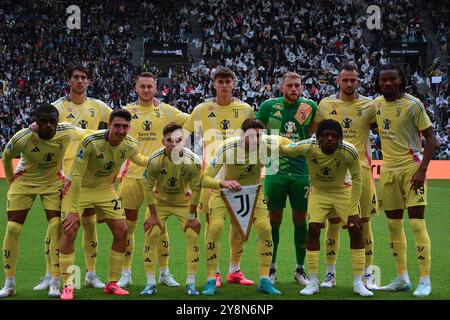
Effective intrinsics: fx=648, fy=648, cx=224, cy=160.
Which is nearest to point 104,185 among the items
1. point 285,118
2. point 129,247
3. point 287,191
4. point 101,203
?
point 101,203

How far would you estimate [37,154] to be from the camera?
720 cm

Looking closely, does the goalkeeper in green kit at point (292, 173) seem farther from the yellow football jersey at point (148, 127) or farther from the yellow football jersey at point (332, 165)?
the yellow football jersey at point (148, 127)

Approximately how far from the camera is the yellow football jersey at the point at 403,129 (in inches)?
291

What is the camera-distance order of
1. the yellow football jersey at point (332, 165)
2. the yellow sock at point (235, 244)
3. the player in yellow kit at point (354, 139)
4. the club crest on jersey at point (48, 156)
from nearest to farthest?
1. the yellow football jersey at point (332, 165)
2. the club crest on jersey at point (48, 156)
3. the player in yellow kit at point (354, 139)
4. the yellow sock at point (235, 244)

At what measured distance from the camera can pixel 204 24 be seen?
111ft

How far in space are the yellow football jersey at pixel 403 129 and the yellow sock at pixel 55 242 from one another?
381 cm

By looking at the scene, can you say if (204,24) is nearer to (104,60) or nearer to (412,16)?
(104,60)

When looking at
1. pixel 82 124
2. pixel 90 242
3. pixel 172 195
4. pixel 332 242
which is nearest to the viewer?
pixel 172 195

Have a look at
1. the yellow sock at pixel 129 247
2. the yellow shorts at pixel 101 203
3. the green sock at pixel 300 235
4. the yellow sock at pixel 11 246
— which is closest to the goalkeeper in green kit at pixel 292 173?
the green sock at pixel 300 235

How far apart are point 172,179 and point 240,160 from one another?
2.64 ft

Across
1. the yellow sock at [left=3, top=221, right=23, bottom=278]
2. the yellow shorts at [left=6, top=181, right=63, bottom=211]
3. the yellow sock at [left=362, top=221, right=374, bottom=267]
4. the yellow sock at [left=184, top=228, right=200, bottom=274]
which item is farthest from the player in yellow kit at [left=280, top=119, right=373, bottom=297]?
the yellow sock at [left=3, top=221, right=23, bottom=278]

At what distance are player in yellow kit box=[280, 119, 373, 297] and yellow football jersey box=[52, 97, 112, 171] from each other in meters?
2.54

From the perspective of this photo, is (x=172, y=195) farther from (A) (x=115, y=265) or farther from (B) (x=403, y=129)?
(B) (x=403, y=129)

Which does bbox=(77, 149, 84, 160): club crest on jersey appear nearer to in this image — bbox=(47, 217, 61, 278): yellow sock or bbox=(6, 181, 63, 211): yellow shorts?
bbox=(6, 181, 63, 211): yellow shorts
